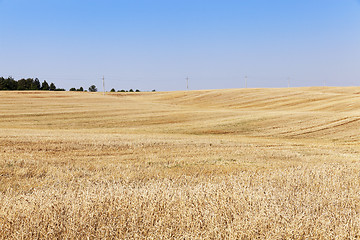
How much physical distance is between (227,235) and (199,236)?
347 mm

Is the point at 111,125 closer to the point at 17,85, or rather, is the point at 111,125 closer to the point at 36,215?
the point at 36,215

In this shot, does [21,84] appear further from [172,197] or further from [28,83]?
[172,197]

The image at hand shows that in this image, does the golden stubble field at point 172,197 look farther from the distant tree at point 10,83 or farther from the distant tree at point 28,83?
the distant tree at point 28,83

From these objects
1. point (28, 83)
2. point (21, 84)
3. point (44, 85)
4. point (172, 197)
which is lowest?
point (172, 197)

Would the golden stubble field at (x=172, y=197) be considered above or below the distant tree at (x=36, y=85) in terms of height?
below

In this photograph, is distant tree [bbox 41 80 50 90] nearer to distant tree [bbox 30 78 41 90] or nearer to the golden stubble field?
distant tree [bbox 30 78 41 90]

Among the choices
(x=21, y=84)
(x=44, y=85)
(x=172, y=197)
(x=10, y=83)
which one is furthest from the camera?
(x=44, y=85)

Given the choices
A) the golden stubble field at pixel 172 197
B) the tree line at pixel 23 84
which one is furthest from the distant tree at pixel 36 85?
the golden stubble field at pixel 172 197

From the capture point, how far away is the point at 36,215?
457cm

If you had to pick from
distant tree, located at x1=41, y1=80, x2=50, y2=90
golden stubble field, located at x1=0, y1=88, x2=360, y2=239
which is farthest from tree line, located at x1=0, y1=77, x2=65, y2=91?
golden stubble field, located at x1=0, y1=88, x2=360, y2=239

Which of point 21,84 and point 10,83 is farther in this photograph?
point 21,84

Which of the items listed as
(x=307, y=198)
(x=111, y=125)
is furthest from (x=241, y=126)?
(x=307, y=198)

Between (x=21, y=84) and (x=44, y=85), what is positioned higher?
(x=21, y=84)

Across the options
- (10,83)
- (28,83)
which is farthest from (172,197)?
(28,83)
